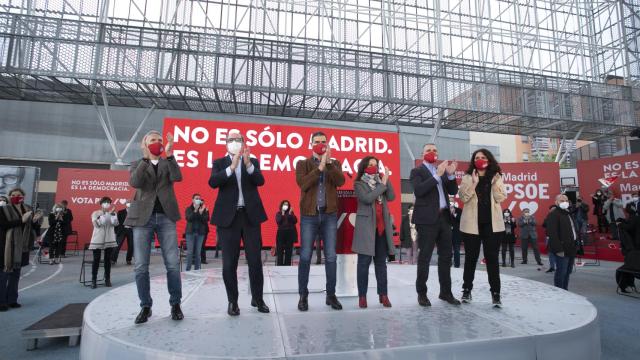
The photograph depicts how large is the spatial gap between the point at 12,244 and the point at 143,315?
3590mm

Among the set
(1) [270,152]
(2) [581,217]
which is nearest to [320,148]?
(1) [270,152]

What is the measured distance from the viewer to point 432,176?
11.4ft

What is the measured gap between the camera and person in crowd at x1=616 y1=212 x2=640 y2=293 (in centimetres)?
580

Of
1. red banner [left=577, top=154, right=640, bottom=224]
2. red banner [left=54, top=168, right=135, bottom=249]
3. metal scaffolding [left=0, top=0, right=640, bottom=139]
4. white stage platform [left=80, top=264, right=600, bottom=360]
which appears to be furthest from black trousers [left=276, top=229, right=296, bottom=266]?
red banner [left=577, top=154, right=640, bottom=224]

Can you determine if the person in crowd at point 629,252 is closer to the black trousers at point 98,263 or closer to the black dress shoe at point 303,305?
the black dress shoe at point 303,305

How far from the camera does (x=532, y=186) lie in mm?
14805

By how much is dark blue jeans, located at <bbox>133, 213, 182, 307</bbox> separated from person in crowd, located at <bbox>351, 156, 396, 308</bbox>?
1580 millimetres

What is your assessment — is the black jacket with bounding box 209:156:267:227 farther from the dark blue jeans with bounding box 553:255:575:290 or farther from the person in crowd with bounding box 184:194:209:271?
the person in crowd with bounding box 184:194:209:271

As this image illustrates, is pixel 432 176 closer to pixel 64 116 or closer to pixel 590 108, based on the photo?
pixel 590 108

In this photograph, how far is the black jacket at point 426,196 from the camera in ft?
11.2

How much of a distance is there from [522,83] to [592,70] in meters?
10.2

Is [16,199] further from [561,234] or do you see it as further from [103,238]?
[561,234]

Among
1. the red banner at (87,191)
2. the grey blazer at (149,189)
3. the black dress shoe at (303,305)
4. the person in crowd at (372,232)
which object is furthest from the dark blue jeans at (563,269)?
the red banner at (87,191)

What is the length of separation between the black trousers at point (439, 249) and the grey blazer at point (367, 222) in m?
0.33
